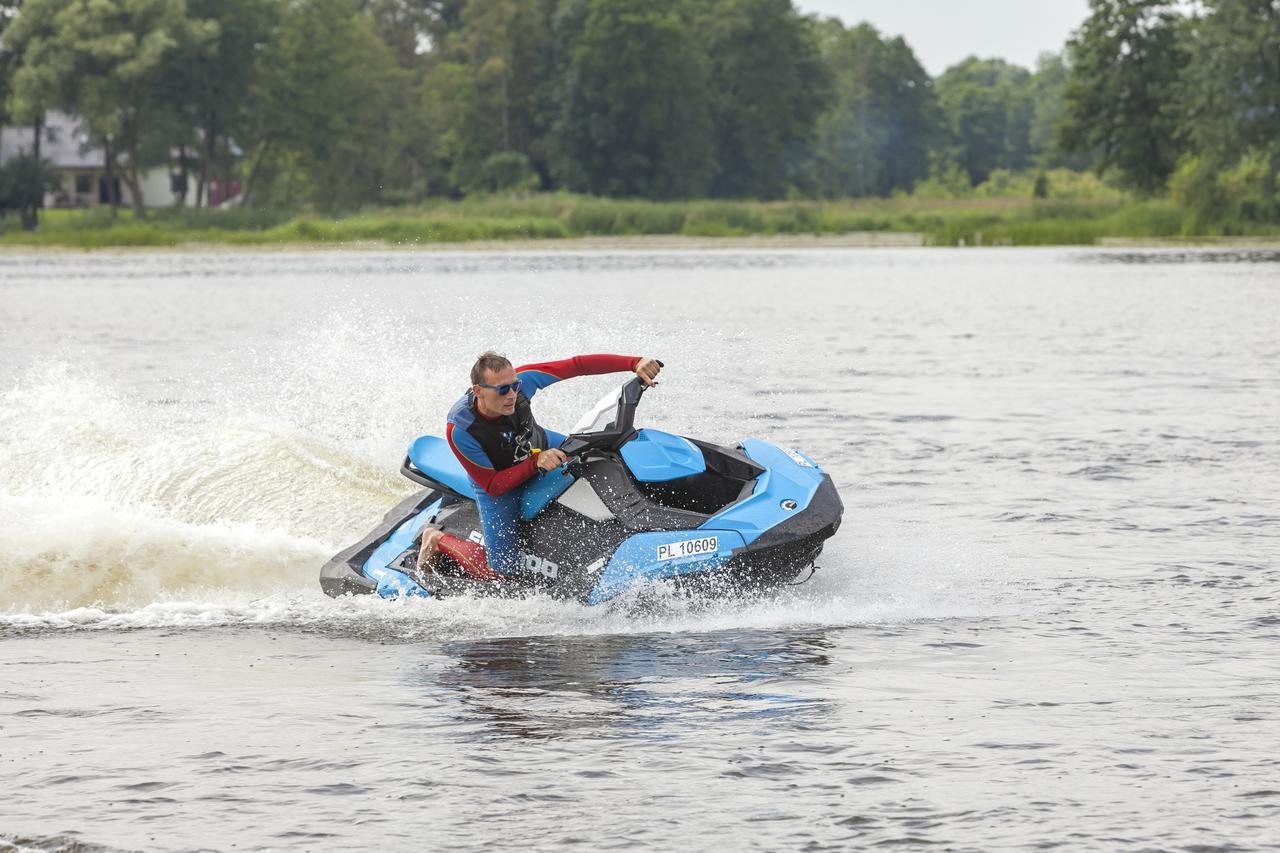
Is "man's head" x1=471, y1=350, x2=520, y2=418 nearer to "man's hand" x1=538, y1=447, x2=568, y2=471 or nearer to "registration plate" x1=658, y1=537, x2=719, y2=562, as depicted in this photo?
"man's hand" x1=538, y1=447, x2=568, y2=471

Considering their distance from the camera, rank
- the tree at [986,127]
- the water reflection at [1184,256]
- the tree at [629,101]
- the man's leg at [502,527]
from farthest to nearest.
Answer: the tree at [986,127] → the tree at [629,101] → the water reflection at [1184,256] → the man's leg at [502,527]

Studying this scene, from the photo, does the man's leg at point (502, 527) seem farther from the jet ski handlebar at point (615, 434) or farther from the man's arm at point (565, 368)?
the man's arm at point (565, 368)

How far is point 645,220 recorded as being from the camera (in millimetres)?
79000

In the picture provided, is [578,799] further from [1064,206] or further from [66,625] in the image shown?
[1064,206]

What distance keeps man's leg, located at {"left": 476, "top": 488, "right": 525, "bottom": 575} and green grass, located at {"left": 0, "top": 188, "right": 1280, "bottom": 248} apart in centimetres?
6361

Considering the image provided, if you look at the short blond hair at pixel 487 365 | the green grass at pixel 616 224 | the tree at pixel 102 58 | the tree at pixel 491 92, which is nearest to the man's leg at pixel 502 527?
the short blond hair at pixel 487 365

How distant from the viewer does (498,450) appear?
9.30 m

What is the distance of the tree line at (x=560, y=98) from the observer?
84.1 m

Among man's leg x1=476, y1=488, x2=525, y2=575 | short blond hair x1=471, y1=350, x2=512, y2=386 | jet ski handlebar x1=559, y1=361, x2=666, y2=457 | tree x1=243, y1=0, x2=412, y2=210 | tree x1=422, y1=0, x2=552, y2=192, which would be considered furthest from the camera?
tree x1=422, y1=0, x2=552, y2=192

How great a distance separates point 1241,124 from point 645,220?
23773 millimetres

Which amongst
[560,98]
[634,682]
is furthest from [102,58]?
[634,682]

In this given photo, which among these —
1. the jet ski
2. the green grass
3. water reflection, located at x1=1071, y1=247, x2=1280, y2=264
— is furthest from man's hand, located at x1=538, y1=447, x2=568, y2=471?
the green grass

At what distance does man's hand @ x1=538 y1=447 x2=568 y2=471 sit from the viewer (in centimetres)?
899

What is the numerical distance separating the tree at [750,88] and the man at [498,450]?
10197cm
